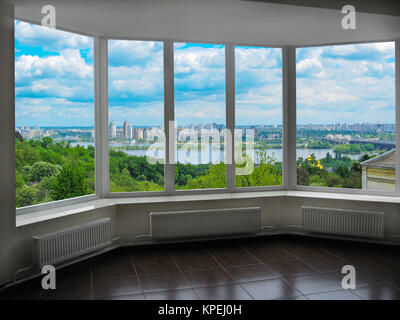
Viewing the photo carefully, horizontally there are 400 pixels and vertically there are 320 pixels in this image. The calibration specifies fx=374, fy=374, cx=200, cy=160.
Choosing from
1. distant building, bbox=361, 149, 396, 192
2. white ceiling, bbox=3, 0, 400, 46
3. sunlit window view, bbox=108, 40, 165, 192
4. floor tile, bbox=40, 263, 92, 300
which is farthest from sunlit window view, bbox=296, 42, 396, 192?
floor tile, bbox=40, 263, 92, 300

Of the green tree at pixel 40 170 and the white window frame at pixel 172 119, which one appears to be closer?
the green tree at pixel 40 170

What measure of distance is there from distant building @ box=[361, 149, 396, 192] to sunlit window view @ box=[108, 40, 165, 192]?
2.90 m

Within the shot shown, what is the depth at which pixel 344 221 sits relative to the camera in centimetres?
492

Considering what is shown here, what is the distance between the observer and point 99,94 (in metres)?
4.90

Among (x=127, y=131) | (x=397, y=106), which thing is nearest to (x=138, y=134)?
(x=127, y=131)

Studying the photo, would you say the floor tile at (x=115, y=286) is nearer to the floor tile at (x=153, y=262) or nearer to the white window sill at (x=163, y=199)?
the floor tile at (x=153, y=262)

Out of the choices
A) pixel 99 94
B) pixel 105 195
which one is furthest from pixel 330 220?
pixel 99 94

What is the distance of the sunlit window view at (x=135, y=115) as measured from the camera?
5008 mm

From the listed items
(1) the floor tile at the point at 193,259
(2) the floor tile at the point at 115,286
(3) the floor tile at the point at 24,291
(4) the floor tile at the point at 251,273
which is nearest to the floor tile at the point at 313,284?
(4) the floor tile at the point at 251,273

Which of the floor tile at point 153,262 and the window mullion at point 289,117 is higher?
the window mullion at point 289,117

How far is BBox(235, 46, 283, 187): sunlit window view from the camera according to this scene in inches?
216

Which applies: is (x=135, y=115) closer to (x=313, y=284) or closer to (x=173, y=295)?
(x=173, y=295)

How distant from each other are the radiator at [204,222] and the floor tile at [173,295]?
1.36 meters
